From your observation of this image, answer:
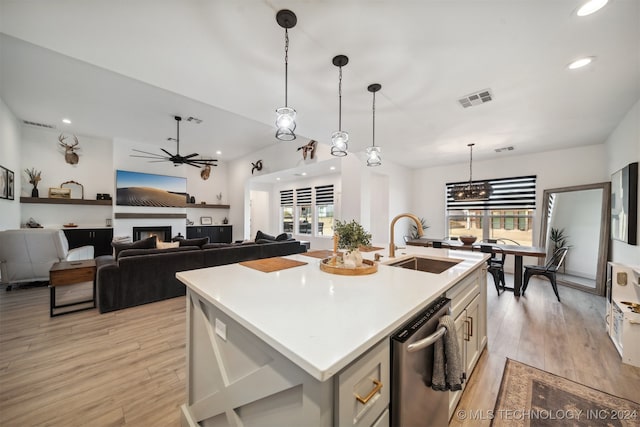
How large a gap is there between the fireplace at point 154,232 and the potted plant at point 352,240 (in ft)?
21.5

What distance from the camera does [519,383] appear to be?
1834 millimetres

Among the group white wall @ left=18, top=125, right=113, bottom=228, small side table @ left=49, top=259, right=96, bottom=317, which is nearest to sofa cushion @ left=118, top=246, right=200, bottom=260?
small side table @ left=49, top=259, right=96, bottom=317

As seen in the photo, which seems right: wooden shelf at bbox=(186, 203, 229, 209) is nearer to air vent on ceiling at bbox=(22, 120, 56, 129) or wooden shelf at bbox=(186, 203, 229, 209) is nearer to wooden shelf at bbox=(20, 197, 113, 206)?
wooden shelf at bbox=(20, 197, 113, 206)

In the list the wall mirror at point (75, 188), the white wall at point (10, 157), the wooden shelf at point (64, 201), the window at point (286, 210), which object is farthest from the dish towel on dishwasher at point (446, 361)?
the wall mirror at point (75, 188)

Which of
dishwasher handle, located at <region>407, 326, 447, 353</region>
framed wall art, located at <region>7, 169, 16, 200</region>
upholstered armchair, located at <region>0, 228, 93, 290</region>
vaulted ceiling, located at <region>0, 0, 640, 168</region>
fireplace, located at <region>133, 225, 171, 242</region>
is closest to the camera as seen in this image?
dishwasher handle, located at <region>407, 326, 447, 353</region>

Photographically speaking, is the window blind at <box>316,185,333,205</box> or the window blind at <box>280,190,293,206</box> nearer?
the window blind at <box>316,185,333,205</box>

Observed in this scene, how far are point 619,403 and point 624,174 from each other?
297 cm

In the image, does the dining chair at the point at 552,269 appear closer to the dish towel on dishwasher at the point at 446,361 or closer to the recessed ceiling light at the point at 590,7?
the recessed ceiling light at the point at 590,7

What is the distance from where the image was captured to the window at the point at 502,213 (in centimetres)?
521

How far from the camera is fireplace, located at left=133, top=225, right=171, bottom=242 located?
6141 mm

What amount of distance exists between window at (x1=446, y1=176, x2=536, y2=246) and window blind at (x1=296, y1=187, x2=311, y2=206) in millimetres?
4258

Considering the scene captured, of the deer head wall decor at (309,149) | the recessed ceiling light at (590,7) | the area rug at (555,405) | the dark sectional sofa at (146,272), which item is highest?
the deer head wall decor at (309,149)

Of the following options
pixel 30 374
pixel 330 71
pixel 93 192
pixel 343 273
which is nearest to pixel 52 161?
pixel 93 192

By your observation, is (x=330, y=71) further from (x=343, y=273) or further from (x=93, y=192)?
(x=93, y=192)
